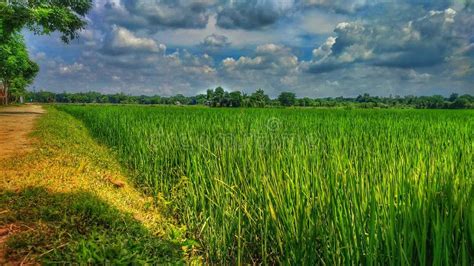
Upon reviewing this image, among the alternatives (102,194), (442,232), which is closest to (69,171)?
(102,194)

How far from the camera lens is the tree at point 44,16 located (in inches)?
815

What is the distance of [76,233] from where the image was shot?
3406 mm

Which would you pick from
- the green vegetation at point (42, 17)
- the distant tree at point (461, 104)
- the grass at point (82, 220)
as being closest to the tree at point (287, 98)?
the distant tree at point (461, 104)

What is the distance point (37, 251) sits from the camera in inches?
121

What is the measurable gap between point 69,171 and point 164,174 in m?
1.49

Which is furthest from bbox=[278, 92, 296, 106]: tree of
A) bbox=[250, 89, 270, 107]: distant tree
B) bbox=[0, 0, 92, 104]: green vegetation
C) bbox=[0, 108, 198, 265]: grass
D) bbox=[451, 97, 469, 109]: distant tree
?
bbox=[0, 108, 198, 265]: grass

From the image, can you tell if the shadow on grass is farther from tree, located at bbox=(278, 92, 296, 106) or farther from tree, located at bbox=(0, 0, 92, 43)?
tree, located at bbox=(278, 92, 296, 106)

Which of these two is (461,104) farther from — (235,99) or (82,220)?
(82,220)

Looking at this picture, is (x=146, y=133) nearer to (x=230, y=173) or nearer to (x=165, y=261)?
(x=230, y=173)

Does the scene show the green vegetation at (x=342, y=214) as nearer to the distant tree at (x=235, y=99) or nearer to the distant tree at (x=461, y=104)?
the distant tree at (x=235, y=99)

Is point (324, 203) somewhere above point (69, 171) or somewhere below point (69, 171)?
above

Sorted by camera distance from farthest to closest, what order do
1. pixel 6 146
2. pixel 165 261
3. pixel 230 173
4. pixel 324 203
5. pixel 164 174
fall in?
pixel 6 146 < pixel 164 174 < pixel 230 173 < pixel 165 261 < pixel 324 203

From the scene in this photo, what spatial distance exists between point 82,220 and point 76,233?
32 centimetres

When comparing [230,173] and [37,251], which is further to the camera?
[230,173]
